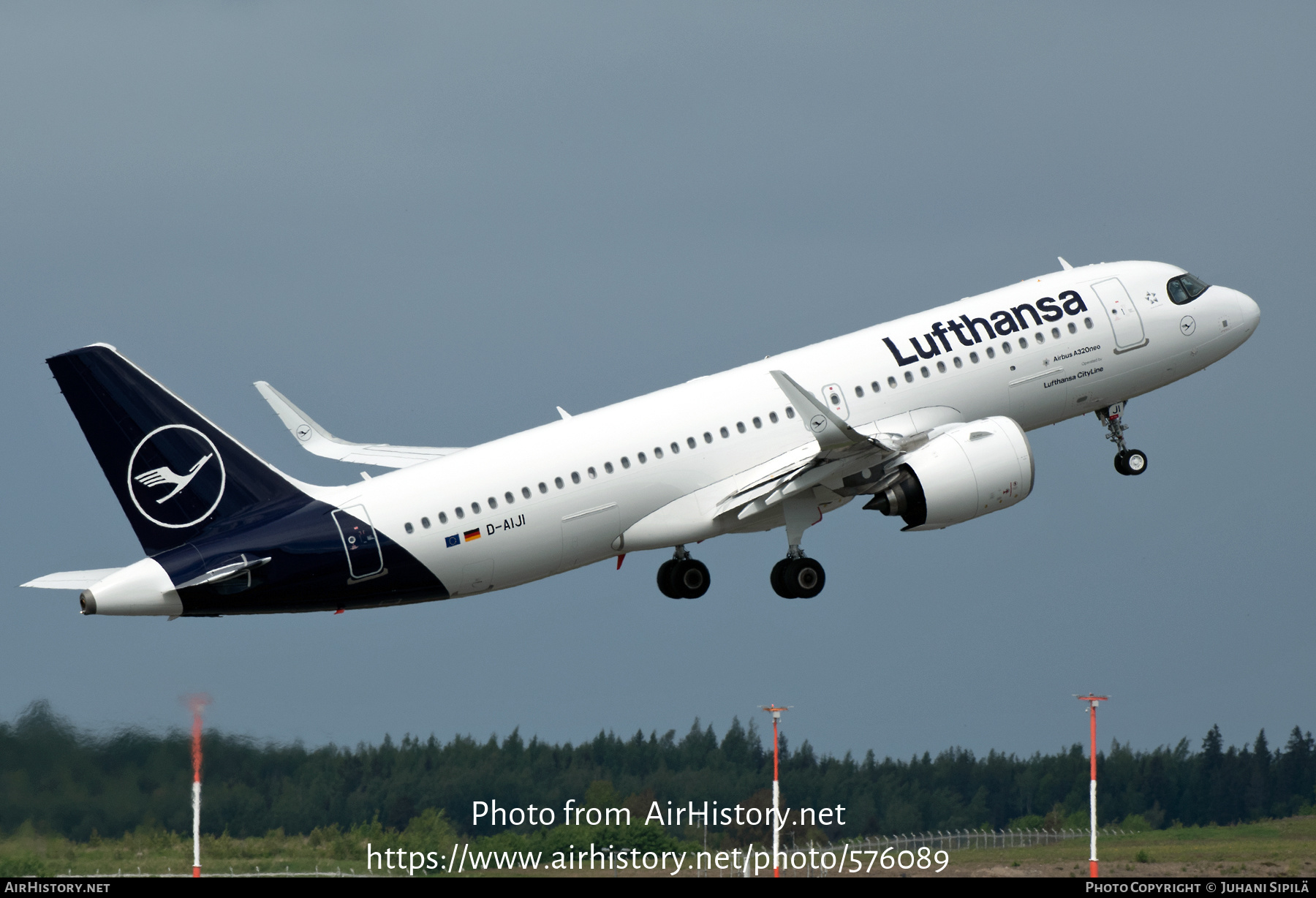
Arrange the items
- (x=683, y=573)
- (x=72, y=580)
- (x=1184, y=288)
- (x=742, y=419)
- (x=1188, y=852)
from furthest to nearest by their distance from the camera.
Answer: (x=1188, y=852), (x=1184, y=288), (x=683, y=573), (x=742, y=419), (x=72, y=580)

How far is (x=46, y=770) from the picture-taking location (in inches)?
1596

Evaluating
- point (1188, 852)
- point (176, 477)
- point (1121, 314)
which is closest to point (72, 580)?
point (176, 477)

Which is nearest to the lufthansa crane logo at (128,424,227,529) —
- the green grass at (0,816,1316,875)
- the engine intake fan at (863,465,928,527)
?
the green grass at (0,816,1316,875)

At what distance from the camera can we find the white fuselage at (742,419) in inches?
1644

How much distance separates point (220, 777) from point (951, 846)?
2476 cm

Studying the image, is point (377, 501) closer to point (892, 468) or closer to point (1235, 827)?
point (892, 468)

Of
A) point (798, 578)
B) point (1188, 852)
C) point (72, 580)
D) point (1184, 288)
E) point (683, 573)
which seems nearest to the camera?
point (72, 580)

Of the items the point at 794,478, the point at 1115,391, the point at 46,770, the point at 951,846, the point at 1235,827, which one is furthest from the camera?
the point at 1235,827

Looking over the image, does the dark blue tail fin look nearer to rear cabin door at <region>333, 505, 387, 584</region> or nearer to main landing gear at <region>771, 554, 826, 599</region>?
rear cabin door at <region>333, 505, 387, 584</region>

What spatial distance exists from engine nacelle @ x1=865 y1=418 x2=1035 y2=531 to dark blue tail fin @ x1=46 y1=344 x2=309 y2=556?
14.5 metres

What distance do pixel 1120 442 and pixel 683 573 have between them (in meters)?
13.0

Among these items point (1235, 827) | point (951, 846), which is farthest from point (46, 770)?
point (1235, 827)

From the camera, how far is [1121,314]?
48469 millimetres

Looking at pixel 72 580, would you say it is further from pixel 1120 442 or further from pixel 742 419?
pixel 1120 442
